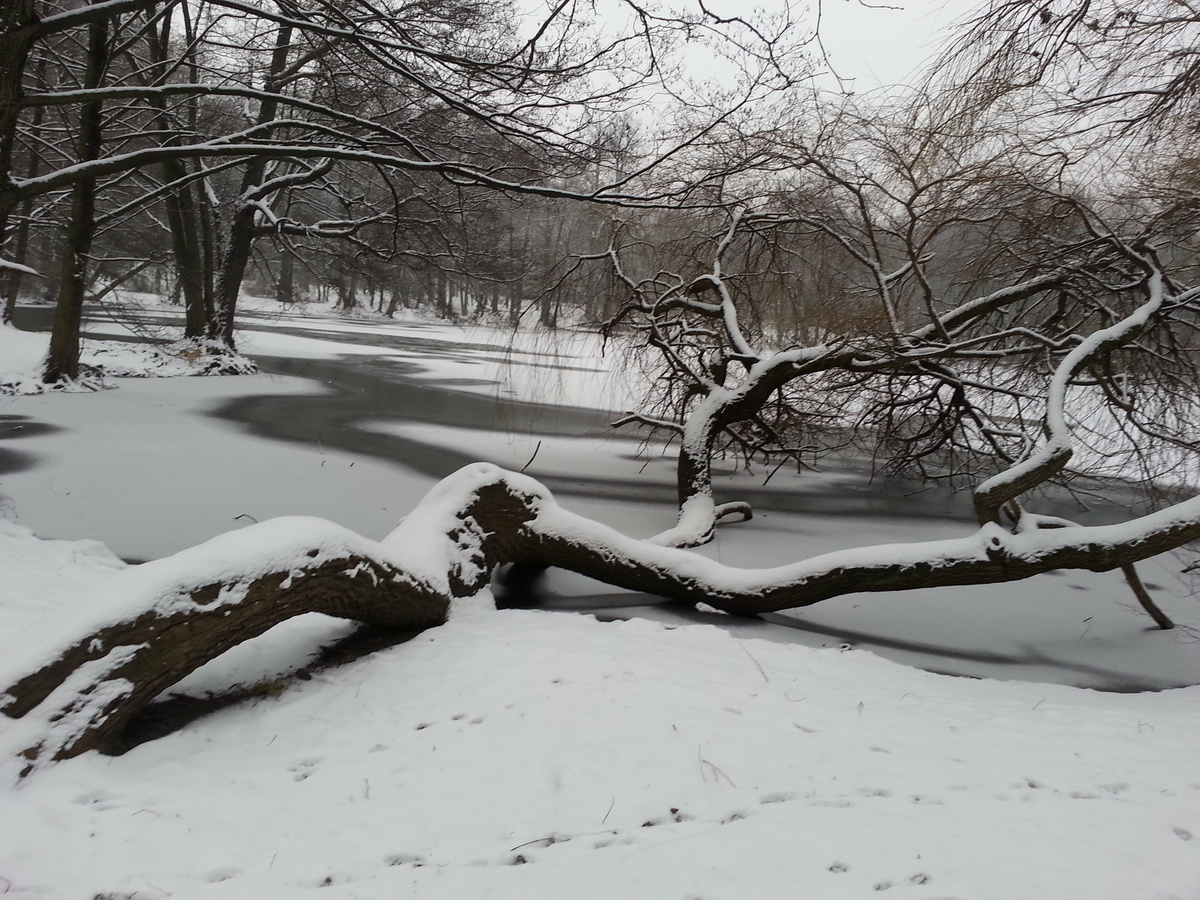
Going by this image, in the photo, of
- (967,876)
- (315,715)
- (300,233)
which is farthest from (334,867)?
(300,233)

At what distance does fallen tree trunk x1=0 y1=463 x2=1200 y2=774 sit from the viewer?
2402 mm

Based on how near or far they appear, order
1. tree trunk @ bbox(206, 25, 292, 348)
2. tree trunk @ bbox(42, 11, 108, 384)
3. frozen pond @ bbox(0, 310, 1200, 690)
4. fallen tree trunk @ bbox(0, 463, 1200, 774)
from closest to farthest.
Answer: fallen tree trunk @ bbox(0, 463, 1200, 774)
frozen pond @ bbox(0, 310, 1200, 690)
tree trunk @ bbox(42, 11, 108, 384)
tree trunk @ bbox(206, 25, 292, 348)

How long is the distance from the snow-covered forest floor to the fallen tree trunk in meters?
0.18

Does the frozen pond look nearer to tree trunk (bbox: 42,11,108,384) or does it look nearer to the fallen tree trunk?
the fallen tree trunk

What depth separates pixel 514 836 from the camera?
221 cm

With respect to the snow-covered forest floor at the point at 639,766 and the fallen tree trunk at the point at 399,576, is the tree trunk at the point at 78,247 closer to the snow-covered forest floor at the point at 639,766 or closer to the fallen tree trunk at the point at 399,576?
the snow-covered forest floor at the point at 639,766

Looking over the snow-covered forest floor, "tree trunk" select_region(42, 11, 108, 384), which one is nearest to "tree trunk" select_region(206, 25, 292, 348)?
"tree trunk" select_region(42, 11, 108, 384)

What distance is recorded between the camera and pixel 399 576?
150 inches

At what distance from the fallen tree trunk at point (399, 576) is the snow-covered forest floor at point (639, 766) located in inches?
7.2

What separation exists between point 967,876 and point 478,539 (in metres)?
3.57

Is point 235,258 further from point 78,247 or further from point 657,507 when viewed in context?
point 657,507

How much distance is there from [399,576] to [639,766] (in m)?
1.77

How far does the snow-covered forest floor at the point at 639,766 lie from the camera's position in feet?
6.43

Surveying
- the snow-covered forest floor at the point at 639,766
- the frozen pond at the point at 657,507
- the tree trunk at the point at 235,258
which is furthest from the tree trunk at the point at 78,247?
the snow-covered forest floor at the point at 639,766
